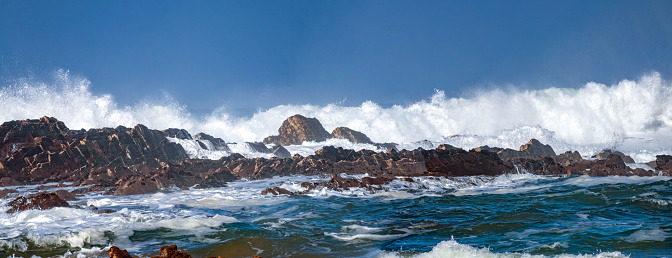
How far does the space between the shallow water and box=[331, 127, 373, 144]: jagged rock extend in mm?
35422

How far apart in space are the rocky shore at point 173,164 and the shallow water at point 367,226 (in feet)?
12.8

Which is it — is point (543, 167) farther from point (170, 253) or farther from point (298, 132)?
point (298, 132)

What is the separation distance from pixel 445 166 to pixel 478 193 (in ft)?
20.5

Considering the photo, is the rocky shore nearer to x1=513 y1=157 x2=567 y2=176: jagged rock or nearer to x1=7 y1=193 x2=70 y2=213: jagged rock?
x1=513 y1=157 x2=567 y2=176: jagged rock

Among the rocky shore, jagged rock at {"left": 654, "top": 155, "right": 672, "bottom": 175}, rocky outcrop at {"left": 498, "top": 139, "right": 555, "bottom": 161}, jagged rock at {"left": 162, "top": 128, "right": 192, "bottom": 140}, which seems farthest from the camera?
jagged rock at {"left": 162, "top": 128, "right": 192, "bottom": 140}

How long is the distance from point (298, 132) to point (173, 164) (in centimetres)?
2981

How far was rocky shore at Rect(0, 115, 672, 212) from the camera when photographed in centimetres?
1722

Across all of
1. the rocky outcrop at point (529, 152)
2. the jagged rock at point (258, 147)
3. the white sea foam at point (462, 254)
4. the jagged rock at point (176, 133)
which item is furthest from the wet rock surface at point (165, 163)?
the white sea foam at point (462, 254)

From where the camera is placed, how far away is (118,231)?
7699mm

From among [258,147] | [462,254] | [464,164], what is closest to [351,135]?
[258,147]

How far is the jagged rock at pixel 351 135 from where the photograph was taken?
48.9 metres

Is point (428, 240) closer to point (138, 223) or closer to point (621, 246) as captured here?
point (621, 246)

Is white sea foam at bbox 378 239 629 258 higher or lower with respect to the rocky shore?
Answer: lower

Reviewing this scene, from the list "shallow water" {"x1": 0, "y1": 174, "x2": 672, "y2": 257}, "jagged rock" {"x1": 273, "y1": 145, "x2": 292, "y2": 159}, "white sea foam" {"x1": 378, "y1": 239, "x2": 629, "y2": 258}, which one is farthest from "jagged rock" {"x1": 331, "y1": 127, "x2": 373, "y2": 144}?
"white sea foam" {"x1": 378, "y1": 239, "x2": 629, "y2": 258}
